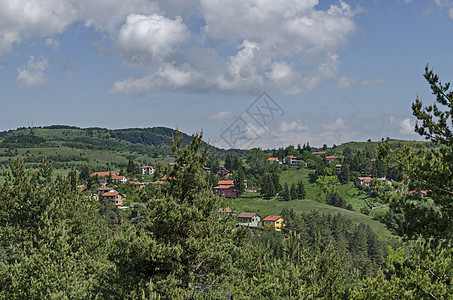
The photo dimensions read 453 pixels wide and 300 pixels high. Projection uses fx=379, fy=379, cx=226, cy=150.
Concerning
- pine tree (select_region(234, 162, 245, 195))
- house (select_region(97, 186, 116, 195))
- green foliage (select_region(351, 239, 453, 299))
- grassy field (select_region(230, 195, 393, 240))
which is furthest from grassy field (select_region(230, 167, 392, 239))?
green foliage (select_region(351, 239, 453, 299))

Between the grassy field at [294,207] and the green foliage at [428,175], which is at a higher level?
the green foliage at [428,175]

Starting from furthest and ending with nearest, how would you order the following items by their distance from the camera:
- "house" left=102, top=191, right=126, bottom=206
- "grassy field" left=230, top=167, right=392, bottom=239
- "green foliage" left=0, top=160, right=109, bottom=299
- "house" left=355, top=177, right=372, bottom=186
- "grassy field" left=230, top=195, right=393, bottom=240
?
"house" left=355, top=177, right=372, bottom=186, "house" left=102, top=191, right=126, bottom=206, "grassy field" left=230, top=167, right=392, bottom=239, "grassy field" left=230, top=195, right=393, bottom=240, "green foliage" left=0, top=160, right=109, bottom=299

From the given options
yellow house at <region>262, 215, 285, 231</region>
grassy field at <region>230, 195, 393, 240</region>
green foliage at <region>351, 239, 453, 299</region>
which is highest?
green foliage at <region>351, 239, 453, 299</region>

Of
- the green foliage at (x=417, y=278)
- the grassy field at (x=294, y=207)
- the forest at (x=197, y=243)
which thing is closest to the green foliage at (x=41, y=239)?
the forest at (x=197, y=243)

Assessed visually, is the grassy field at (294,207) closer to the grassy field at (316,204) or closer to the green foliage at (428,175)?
the grassy field at (316,204)

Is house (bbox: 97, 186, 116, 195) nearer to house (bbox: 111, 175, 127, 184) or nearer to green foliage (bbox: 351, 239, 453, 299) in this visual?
house (bbox: 111, 175, 127, 184)

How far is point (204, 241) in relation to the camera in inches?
624

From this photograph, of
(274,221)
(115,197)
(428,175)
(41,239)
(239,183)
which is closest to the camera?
(428,175)

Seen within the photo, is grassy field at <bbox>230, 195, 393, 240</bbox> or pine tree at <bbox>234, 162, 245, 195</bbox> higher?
pine tree at <bbox>234, 162, 245, 195</bbox>

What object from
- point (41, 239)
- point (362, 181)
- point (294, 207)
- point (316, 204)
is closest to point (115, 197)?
point (294, 207)

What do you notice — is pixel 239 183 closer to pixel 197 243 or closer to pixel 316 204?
pixel 316 204

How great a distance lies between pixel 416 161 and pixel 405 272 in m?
9.68

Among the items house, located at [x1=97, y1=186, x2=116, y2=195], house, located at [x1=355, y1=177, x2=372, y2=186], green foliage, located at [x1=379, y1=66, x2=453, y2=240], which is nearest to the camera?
green foliage, located at [x1=379, y1=66, x2=453, y2=240]

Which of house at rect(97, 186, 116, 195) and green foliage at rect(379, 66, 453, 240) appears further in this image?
house at rect(97, 186, 116, 195)
